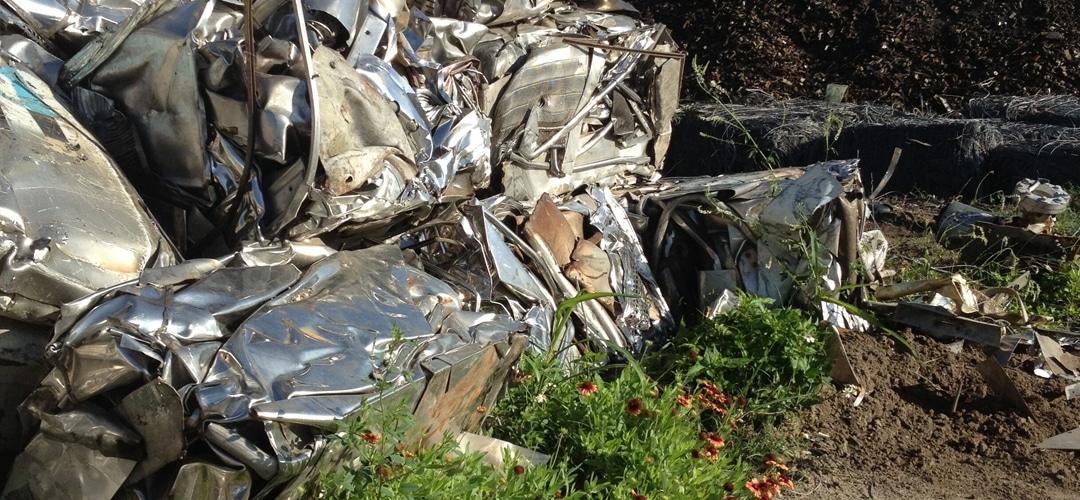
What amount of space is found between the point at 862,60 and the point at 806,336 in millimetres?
6155

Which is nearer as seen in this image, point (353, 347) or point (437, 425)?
point (353, 347)

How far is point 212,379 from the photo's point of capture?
2.42 metres

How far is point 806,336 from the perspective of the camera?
4117 millimetres

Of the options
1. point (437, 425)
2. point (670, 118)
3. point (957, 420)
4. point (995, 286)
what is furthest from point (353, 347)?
point (995, 286)

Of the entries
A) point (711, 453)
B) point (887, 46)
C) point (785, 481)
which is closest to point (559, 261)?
point (711, 453)

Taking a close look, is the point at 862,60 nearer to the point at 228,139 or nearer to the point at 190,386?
the point at 228,139

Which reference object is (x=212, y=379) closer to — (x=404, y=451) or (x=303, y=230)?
(x=404, y=451)

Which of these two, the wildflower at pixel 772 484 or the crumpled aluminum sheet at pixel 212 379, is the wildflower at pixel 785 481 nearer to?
the wildflower at pixel 772 484

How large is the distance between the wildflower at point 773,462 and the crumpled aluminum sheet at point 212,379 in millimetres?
1245

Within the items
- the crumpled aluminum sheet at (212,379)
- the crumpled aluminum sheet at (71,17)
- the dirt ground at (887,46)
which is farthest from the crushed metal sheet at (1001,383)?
the dirt ground at (887,46)

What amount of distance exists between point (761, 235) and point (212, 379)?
9.77 ft

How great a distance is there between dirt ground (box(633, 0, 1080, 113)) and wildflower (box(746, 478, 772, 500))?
674 centimetres

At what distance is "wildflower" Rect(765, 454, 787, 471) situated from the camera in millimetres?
3476

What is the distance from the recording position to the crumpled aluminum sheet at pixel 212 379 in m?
2.36
